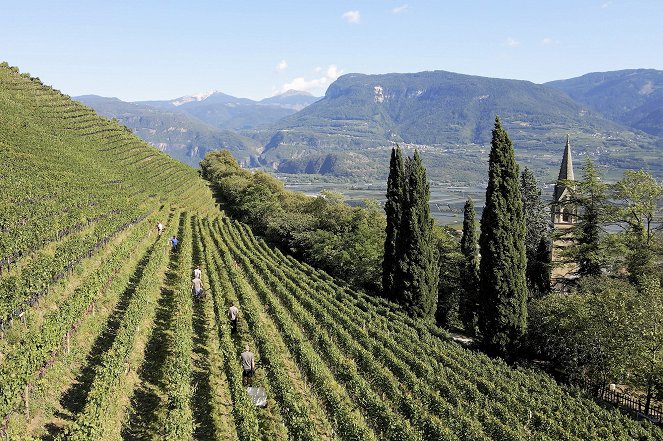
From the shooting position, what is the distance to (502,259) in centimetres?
2620

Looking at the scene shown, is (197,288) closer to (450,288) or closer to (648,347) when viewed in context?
(648,347)

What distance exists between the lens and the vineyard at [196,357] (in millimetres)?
12648

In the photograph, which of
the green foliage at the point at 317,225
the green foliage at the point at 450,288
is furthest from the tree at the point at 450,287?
the green foliage at the point at 317,225

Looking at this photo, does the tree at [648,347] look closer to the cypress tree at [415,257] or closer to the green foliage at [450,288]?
the cypress tree at [415,257]

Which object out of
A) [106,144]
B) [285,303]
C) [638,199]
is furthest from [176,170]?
[638,199]

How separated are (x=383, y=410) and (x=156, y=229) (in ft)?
86.1

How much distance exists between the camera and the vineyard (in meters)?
12.6

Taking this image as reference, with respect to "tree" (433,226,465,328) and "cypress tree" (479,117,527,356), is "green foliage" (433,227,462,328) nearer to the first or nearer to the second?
"tree" (433,226,465,328)

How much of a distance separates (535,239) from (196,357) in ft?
129

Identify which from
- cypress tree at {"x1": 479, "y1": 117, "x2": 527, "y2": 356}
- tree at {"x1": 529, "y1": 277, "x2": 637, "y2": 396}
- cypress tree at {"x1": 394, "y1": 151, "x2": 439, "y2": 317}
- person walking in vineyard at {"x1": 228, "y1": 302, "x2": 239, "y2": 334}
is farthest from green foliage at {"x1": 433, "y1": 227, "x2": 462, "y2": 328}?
person walking in vineyard at {"x1": 228, "y1": 302, "x2": 239, "y2": 334}

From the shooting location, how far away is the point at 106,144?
6353 centimetres

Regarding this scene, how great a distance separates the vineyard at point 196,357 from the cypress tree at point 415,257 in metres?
1.65

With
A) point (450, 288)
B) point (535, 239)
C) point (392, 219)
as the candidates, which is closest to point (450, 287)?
point (450, 288)

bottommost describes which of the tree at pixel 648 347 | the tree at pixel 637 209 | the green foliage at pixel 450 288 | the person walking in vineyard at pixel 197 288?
the green foliage at pixel 450 288
